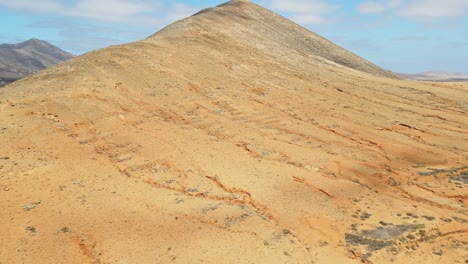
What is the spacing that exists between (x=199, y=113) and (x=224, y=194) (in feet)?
14.0

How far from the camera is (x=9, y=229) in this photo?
17.0 feet

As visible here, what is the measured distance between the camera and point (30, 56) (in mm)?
121375

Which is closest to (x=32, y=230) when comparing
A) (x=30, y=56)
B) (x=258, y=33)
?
(x=258, y=33)

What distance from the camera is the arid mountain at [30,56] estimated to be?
105537mm

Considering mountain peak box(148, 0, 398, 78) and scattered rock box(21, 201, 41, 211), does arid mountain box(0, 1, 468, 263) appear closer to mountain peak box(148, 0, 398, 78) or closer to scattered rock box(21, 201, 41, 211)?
scattered rock box(21, 201, 41, 211)

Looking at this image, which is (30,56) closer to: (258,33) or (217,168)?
(258,33)

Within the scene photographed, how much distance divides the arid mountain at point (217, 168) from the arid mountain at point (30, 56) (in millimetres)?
94349

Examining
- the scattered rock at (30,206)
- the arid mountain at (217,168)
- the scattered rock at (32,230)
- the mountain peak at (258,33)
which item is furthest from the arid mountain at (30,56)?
the scattered rock at (32,230)

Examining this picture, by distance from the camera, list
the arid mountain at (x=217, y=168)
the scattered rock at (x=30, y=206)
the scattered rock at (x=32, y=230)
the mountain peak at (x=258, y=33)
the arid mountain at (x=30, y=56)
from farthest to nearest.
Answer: the arid mountain at (x=30, y=56), the mountain peak at (x=258, y=33), the scattered rock at (x=30, y=206), the arid mountain at (x=217, y=168), the scattered rock at (x=32, y=230)

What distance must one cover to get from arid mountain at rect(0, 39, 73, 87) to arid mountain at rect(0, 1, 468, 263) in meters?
94.3

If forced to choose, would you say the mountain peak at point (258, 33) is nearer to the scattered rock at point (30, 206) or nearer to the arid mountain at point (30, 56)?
the scattered rock at point (30, 206)

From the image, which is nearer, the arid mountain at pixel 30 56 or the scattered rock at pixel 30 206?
the scattered rock at pixel 30 206

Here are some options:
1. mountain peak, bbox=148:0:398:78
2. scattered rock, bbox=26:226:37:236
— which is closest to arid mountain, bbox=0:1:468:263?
scattered rock, bbox=26:226:37:236

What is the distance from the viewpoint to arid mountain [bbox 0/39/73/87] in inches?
4155
